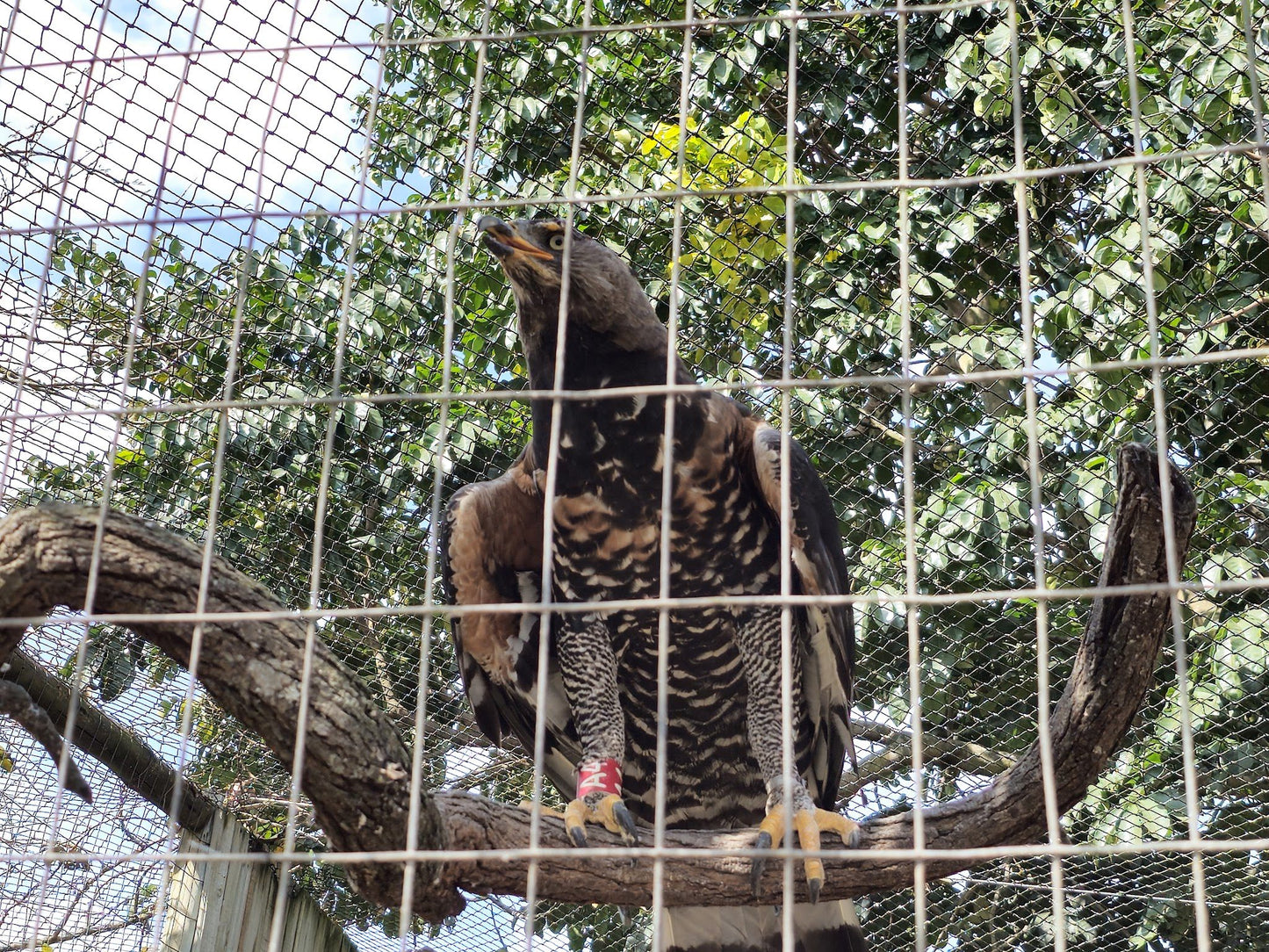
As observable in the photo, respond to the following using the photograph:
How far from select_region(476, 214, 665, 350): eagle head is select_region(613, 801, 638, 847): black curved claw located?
1263 mm

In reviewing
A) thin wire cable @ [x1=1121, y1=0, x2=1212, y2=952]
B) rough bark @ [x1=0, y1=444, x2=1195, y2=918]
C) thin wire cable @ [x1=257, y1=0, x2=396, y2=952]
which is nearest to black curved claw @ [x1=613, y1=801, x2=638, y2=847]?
rough bark @ [x1=0, y1=444, x2=1195, y2=918]

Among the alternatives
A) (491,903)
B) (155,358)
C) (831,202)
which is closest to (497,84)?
(831,202)

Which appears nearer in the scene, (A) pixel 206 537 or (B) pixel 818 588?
(A) pixel 206 537

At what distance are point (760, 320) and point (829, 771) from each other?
5.00 ft

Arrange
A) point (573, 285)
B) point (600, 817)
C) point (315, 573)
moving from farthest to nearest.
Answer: point (573, 285), point (600, 817), point (315, 573)

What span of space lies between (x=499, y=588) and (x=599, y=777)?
627 millimetres

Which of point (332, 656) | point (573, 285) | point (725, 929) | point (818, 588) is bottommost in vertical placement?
point (725, 929)

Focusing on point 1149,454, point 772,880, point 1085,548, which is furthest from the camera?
point 1085,548

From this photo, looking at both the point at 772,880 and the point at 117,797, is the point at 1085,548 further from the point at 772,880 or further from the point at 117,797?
the point at 117,797

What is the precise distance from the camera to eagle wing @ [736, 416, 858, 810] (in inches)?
114

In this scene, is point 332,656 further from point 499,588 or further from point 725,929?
point 725,929

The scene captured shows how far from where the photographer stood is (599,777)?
300cm

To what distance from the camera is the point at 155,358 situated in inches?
143

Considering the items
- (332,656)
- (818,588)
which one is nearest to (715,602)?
(332,656)
